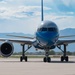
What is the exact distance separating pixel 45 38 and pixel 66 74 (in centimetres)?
1615

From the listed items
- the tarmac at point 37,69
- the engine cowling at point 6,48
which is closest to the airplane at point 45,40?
the engine cowling at point 6,48

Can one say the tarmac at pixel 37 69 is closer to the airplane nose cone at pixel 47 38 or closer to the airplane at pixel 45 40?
the airplane nose cone at pixel 47 38

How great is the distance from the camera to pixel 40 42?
118 feet

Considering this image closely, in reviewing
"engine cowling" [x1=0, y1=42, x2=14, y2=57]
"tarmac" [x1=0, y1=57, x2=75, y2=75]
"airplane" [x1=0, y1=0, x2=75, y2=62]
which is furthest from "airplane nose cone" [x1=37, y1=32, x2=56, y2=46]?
"tarmac" [x1=0, y1=57, x2=75, y2=75]

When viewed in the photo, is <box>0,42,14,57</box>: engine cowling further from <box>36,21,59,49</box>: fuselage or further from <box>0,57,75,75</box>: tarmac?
<box>0,57,75,75</box>: tarmac

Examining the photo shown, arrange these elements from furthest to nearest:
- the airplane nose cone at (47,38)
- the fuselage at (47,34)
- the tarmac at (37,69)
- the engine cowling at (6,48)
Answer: the engine cowling at (6,48) → the fuselage at (47,34) → the airplane nose cone at (47,38) → the tarmac at (37,69)

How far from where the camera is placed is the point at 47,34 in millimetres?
35000

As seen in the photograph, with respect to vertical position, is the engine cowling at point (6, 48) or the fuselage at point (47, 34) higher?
the fuselage at point (47, 34)

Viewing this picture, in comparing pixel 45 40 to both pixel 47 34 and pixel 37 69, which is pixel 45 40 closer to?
pixel 47 34

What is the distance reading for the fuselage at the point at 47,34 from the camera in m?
34.7

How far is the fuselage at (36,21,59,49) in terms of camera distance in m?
34.7

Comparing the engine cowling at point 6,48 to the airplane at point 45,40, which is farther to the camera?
the engine cowling at point 6,48

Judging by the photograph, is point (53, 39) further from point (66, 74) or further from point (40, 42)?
point (66, 74)

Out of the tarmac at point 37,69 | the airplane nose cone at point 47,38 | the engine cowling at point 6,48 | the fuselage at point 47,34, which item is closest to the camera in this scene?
the tarmac at point 37,69
